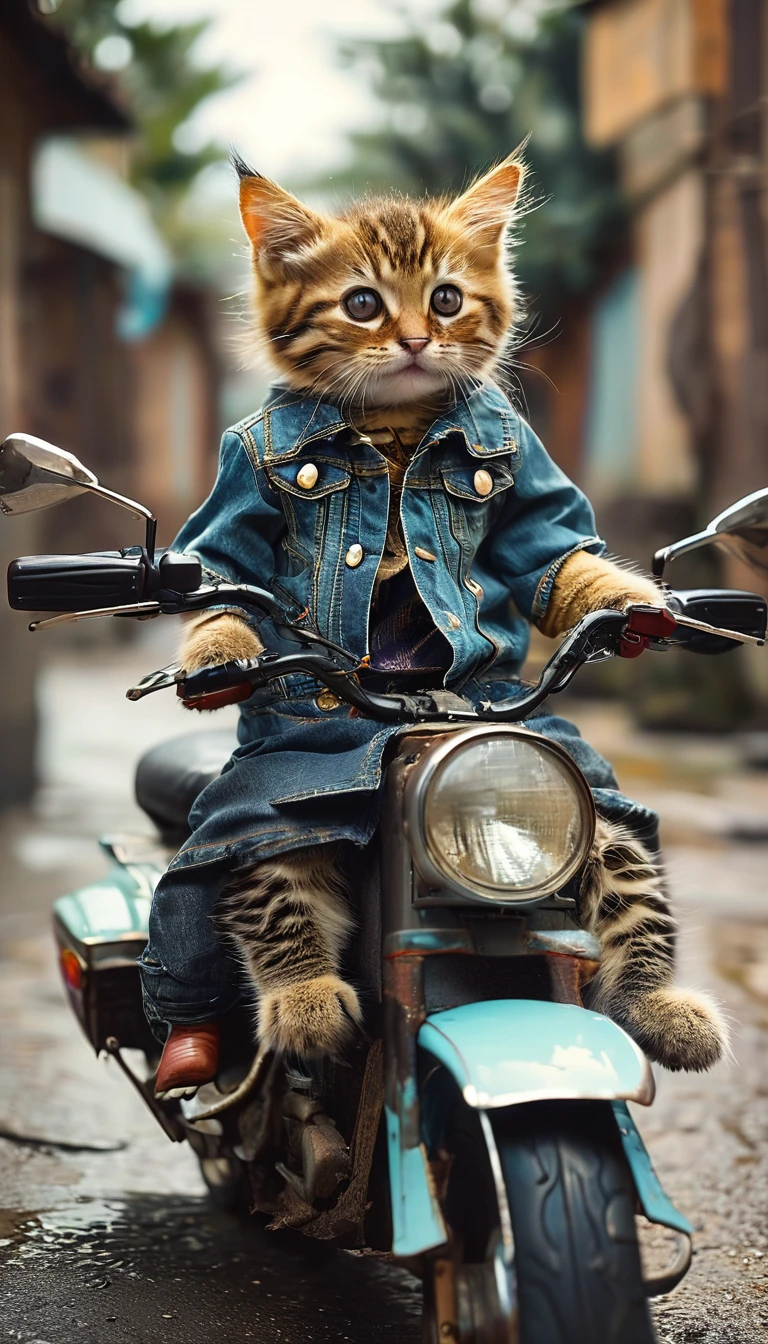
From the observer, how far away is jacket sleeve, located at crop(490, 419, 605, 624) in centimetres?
271

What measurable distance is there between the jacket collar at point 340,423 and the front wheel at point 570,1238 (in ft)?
3.87

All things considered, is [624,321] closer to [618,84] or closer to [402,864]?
[618,84]

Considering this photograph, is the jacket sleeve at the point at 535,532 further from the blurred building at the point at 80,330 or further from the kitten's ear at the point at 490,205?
the blurred building at the point at 80,330

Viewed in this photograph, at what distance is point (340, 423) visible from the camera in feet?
8.38

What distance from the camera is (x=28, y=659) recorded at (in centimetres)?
851

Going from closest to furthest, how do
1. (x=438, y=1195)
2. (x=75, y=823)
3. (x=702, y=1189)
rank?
(x=438, y=1195) → (x=702, y=1189) → (x=75, y=823)

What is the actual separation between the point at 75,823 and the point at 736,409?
6.47 m

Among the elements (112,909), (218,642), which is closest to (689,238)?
(112,909)

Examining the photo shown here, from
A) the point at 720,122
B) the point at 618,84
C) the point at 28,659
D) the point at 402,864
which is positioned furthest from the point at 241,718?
the point at 618,84

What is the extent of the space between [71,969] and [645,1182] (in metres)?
1.60

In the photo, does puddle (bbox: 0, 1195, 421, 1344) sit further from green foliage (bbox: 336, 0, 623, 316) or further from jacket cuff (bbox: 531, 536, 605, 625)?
green foliage (bbox: 336, 0, 623, 316)

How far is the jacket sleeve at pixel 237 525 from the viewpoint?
2598 mm

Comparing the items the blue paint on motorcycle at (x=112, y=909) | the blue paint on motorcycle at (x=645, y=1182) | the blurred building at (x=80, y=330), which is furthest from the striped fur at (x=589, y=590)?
the blurred building at (x=80, y=330)

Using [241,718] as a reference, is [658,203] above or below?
above
